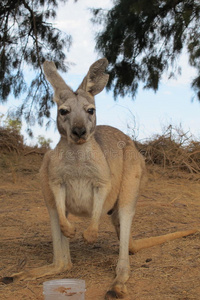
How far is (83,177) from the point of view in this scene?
2.84 meters

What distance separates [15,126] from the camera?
805 centimetres

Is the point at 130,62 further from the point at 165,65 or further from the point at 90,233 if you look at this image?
the point at 90,233

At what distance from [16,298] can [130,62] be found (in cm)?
612

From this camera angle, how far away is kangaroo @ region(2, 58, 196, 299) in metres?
2.77

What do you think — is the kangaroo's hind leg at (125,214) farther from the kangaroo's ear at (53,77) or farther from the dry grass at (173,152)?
the dry grass at (173,152)

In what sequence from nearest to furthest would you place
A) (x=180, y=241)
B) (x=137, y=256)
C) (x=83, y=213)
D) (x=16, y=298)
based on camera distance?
(x=16, y=298)
(x=83, y=213)
(x=137, y=256)
(x=180, y=241)

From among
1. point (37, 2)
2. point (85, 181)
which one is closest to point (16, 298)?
point (85, 181)

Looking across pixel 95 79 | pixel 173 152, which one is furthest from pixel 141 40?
pixel 95 79

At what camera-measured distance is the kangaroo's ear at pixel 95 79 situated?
302 centimetres

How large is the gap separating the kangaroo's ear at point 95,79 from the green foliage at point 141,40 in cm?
450

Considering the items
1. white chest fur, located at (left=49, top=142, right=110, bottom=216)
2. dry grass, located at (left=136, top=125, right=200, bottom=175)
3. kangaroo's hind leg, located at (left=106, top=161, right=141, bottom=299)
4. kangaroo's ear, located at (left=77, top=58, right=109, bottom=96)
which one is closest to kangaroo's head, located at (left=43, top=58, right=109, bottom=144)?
kangaroo's ear, located at (left=77, top=58, right=109, bottom=96)

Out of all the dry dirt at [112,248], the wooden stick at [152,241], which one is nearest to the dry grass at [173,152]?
the dry dirt at [112,248]

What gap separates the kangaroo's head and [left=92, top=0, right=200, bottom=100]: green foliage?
14.9 ft

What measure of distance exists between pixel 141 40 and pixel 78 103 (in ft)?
17.3
